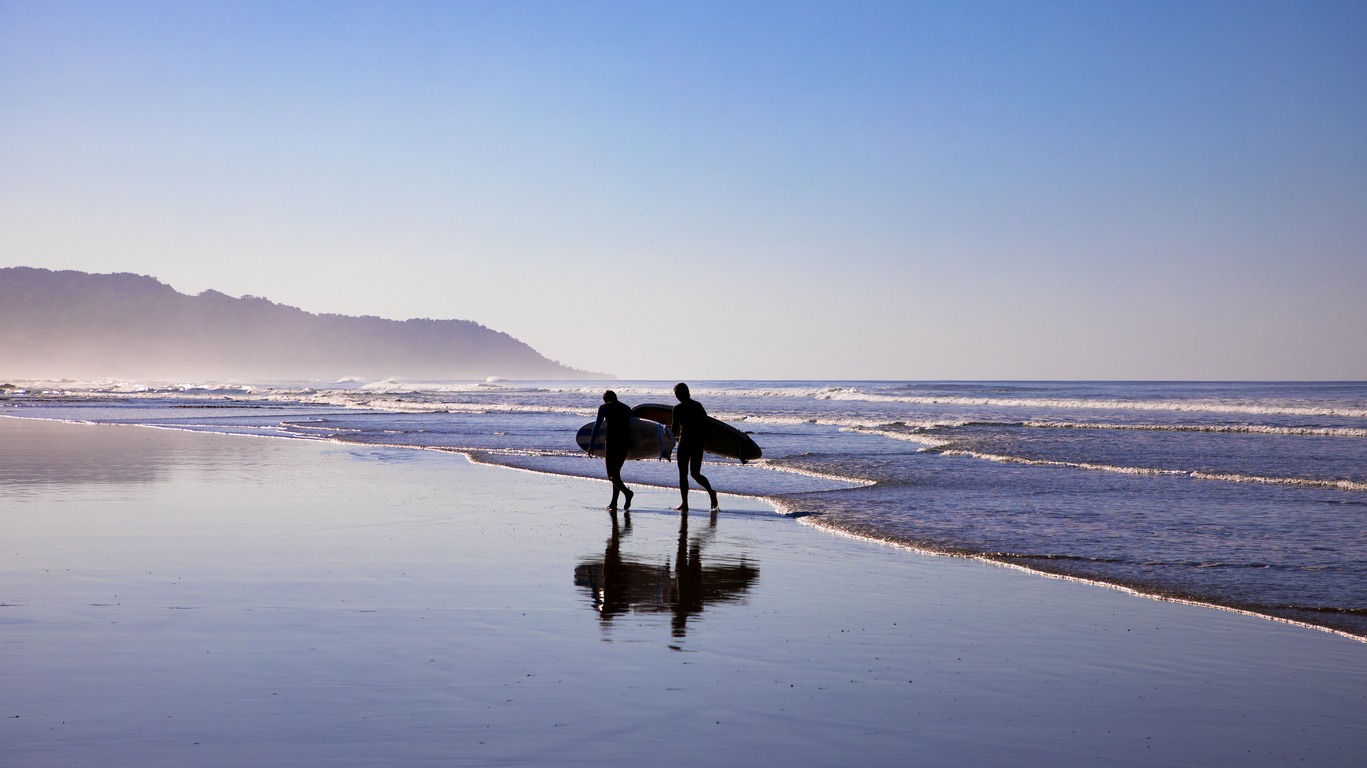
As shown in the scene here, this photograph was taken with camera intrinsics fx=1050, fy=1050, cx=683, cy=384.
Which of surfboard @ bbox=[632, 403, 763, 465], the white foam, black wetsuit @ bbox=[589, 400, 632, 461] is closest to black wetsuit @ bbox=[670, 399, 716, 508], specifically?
black wetsuit @ bbox=[589, 400, 632, 461]

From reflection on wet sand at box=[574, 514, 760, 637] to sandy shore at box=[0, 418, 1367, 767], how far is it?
5 centimetres

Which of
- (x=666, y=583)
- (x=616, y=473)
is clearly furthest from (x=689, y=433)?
(x=666, y=583)

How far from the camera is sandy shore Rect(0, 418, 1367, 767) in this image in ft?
16.1

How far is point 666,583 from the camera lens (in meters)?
9.41

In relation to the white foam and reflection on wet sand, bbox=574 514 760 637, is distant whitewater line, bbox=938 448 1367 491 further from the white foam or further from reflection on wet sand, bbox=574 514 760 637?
the white foam

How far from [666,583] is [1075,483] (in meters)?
12.1

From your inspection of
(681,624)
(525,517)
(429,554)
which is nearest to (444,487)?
(525,517)

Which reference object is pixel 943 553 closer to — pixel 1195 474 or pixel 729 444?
pixel 729 444

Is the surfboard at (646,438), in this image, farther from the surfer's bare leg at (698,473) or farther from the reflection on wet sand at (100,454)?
the reflection on wet sand at (100,454)

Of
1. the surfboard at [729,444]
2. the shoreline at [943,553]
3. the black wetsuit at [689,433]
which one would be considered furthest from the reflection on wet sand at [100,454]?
the surfboard at [729,444]

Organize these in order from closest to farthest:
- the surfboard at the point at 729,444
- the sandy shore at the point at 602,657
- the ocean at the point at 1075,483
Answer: the sandy shore at the point at 602,657
the ocean at the point at 1075,483
the surfboard at the point at 729,444

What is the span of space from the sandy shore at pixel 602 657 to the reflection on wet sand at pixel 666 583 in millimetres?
48

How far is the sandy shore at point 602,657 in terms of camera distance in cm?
490

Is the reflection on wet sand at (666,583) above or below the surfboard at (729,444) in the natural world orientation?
below
